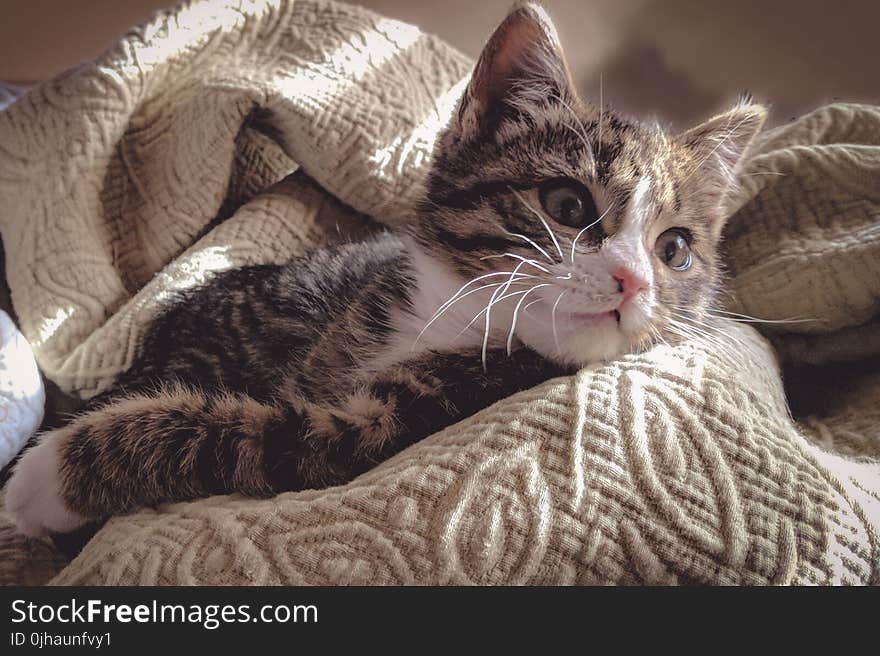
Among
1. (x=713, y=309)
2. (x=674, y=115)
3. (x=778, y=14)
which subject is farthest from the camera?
(x=674, y=115)

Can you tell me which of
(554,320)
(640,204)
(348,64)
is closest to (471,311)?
(554,320)

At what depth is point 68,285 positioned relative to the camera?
97 centimetres

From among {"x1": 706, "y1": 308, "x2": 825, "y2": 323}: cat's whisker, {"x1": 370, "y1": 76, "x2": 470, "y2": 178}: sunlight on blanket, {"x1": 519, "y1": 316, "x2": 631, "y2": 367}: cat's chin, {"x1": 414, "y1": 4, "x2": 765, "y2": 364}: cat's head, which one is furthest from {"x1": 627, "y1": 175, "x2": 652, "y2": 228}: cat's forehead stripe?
{"x1": 370, "y1": 76, "x2": 470, "y2": 178}: sunlight on blanket

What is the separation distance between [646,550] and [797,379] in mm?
658

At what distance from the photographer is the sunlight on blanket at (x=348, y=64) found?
1.05 meters

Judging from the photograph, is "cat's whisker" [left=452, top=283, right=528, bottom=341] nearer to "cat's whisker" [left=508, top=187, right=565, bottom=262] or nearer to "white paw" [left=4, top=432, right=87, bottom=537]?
"cat's whisker" [left=508, top=187, right=565, bottom=262]

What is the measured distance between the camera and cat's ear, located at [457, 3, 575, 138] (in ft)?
2.40

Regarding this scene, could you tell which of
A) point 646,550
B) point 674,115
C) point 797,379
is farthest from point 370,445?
point 674,115

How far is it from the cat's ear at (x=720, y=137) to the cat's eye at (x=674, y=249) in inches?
4.0

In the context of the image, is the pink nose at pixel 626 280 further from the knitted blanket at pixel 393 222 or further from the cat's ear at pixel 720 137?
the cat's ear at pixel 720 137

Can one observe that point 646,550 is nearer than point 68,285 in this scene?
Yes

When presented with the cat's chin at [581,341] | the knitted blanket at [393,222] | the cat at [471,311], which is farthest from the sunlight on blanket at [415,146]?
the cat's chin at [581,341]
